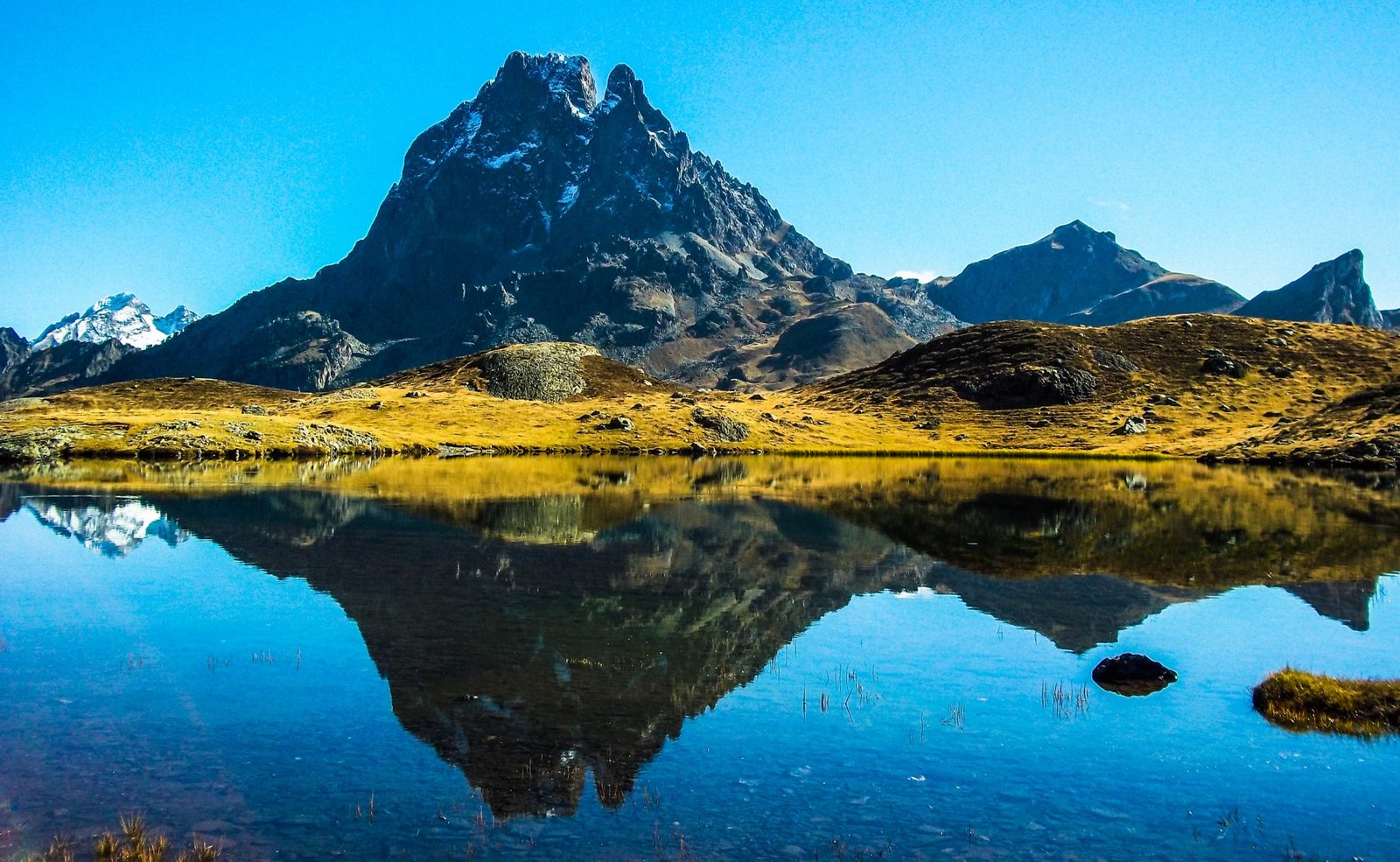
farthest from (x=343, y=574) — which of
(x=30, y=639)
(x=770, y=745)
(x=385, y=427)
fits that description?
(x=385, y=427)

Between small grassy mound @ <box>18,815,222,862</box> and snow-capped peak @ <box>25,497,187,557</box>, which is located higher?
snow-capped peak @ <box>25,497,187,557</box>

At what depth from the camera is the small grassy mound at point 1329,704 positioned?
20156 mm

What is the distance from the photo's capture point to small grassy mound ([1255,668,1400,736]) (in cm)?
2016

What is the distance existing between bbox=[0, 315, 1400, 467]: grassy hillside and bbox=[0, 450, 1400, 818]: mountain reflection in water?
4957 centimetres

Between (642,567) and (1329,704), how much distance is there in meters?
25.5

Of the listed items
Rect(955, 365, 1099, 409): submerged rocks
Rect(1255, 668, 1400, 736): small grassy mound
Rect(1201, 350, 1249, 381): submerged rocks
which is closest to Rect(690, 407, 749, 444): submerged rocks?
Rect(955, 365, 1099, 409): submerged rocks

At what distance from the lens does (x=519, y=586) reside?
34.2 metres

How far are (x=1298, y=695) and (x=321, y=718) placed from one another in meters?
23.9

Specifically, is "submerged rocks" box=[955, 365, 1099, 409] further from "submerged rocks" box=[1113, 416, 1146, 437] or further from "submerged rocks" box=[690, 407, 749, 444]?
"submerged rocks" box=[690, 407, 749, 444]

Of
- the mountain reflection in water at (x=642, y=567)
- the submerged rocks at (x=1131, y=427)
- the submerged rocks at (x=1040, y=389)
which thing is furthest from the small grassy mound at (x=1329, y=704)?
the submerged rocks at (x=1040, y=389)

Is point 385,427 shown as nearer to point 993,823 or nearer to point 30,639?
point 30,639

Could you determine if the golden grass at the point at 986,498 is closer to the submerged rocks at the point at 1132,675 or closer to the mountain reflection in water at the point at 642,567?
the mountain reflection in water at the point at 642,567

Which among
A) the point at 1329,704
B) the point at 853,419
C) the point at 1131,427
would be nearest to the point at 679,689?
the point at 1329,704

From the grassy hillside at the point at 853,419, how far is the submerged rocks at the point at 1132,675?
119071 millimetres
